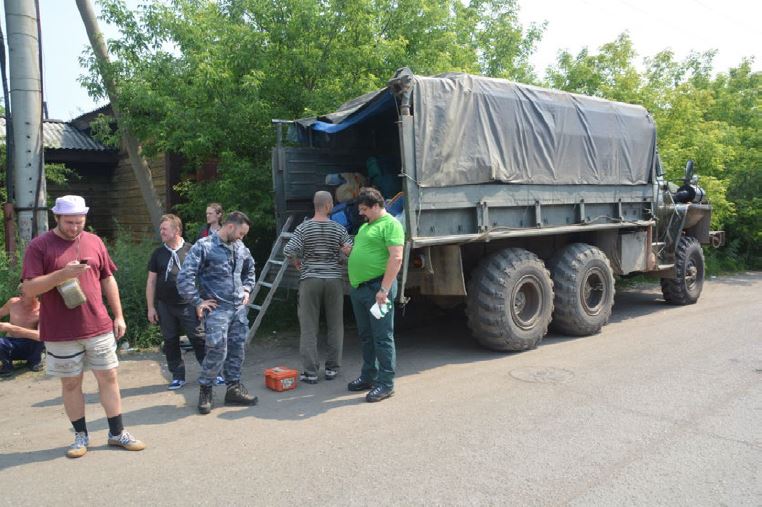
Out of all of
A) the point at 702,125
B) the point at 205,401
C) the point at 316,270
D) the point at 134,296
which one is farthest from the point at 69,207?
the point at 702,125

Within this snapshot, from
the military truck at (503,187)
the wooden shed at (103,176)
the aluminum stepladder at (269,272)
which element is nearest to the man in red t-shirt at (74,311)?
the aluminum stepladder at (269,272)

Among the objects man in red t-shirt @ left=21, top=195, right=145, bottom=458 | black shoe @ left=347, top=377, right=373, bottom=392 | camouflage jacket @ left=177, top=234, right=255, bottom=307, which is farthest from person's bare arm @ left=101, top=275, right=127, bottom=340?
black shoe @ left=347, top=377, right=373, bottom=392

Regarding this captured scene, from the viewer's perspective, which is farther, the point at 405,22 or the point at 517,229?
the point at 405,22

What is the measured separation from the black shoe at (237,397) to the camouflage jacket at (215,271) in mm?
743

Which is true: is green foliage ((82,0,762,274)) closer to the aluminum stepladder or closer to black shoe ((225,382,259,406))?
the aluminum stepladder

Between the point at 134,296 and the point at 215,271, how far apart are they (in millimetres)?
2964

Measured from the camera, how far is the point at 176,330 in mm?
6020

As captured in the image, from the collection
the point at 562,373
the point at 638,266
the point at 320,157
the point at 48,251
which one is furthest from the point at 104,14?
the point at 638,266

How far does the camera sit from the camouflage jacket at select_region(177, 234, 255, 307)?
5.15 meters

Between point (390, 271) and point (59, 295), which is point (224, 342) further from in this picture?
point (390, 271)

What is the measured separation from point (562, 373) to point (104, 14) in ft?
27.7

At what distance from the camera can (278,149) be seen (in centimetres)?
789

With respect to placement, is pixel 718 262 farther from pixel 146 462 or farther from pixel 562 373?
pixel 146 462

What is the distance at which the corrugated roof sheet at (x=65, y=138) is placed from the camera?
13352mm
